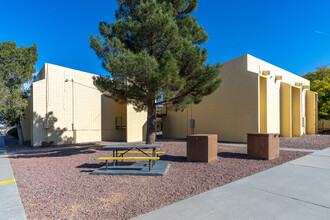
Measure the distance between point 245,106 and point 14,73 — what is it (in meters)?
15.9

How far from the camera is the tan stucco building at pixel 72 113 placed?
12.8m

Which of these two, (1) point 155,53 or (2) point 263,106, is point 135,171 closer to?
(1) point 155,53

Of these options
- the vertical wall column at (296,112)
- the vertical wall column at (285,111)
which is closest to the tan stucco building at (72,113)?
the vertical wall column at (285,111)

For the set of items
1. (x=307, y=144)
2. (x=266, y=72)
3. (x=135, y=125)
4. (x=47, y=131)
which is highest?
(x=266, y=72)

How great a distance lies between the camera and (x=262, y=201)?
3.37 meters

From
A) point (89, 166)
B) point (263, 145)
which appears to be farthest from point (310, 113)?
point (89, 166)

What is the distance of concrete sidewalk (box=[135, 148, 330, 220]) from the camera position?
9.46 feet

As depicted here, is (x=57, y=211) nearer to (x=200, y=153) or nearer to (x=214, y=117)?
(x=200, y=153)

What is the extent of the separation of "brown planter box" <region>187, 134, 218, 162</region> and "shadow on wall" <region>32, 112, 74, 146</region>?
10615mm

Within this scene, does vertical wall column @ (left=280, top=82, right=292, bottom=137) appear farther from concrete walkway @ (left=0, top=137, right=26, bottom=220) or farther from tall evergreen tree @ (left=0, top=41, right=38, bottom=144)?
tall evergreen tree @ (left=0, top=41, right=38, bottom=144)

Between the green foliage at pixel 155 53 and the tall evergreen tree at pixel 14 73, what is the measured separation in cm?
684

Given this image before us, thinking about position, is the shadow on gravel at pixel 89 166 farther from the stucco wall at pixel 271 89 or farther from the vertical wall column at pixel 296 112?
the vertical wall column at pixel 296 112

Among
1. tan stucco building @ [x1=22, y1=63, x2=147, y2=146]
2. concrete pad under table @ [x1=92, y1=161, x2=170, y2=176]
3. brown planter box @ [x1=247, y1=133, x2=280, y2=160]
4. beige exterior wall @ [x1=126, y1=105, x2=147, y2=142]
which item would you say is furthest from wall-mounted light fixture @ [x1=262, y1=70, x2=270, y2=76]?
concrete pad under table @ [x1=92, y1=161, x2=170, y2=176]

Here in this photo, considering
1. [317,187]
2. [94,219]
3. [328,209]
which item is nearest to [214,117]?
[317,187]
